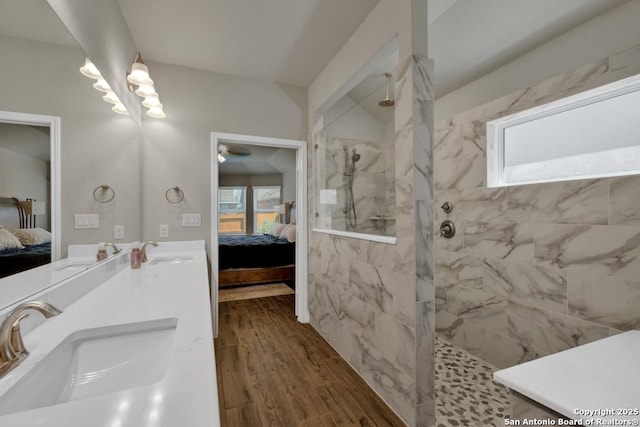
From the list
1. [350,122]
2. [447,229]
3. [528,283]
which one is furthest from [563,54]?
[350,122]

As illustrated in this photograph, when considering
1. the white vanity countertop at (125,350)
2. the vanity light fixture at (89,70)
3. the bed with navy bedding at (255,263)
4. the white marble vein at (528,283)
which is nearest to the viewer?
the white vanity countertop at (125,350)

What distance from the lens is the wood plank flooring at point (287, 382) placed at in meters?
1.66

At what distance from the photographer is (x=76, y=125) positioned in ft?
4.16

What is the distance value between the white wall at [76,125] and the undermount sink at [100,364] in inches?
22.5

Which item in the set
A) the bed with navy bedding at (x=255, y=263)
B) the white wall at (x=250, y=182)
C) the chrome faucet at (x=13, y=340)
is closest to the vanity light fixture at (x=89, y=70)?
the chrome faucet at (x=13, y=340)

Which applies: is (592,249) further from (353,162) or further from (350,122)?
(350,122)

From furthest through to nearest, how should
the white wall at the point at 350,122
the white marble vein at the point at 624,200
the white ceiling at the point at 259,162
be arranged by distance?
the white ceiling at the point at 259,162 → the white wall at the point at 350,122 → the white marble vein at the point at 624,200

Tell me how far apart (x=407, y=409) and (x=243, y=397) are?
1.07 m

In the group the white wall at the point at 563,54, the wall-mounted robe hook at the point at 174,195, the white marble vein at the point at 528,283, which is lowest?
the white marble vein at the point at 528,283

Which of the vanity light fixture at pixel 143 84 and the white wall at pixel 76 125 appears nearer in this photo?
the white wall at pixel 76 125

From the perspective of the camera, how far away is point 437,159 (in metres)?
2.71

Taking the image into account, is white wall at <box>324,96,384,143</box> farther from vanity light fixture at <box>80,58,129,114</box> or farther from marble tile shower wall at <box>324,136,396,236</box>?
vanity light fixture at <box>80,58,129,114</box>

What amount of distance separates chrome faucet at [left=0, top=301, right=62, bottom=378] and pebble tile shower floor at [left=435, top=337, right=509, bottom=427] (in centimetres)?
191

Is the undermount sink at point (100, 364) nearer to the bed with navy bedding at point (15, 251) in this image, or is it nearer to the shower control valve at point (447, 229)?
the bed with navy bedding at point (15, 251)
